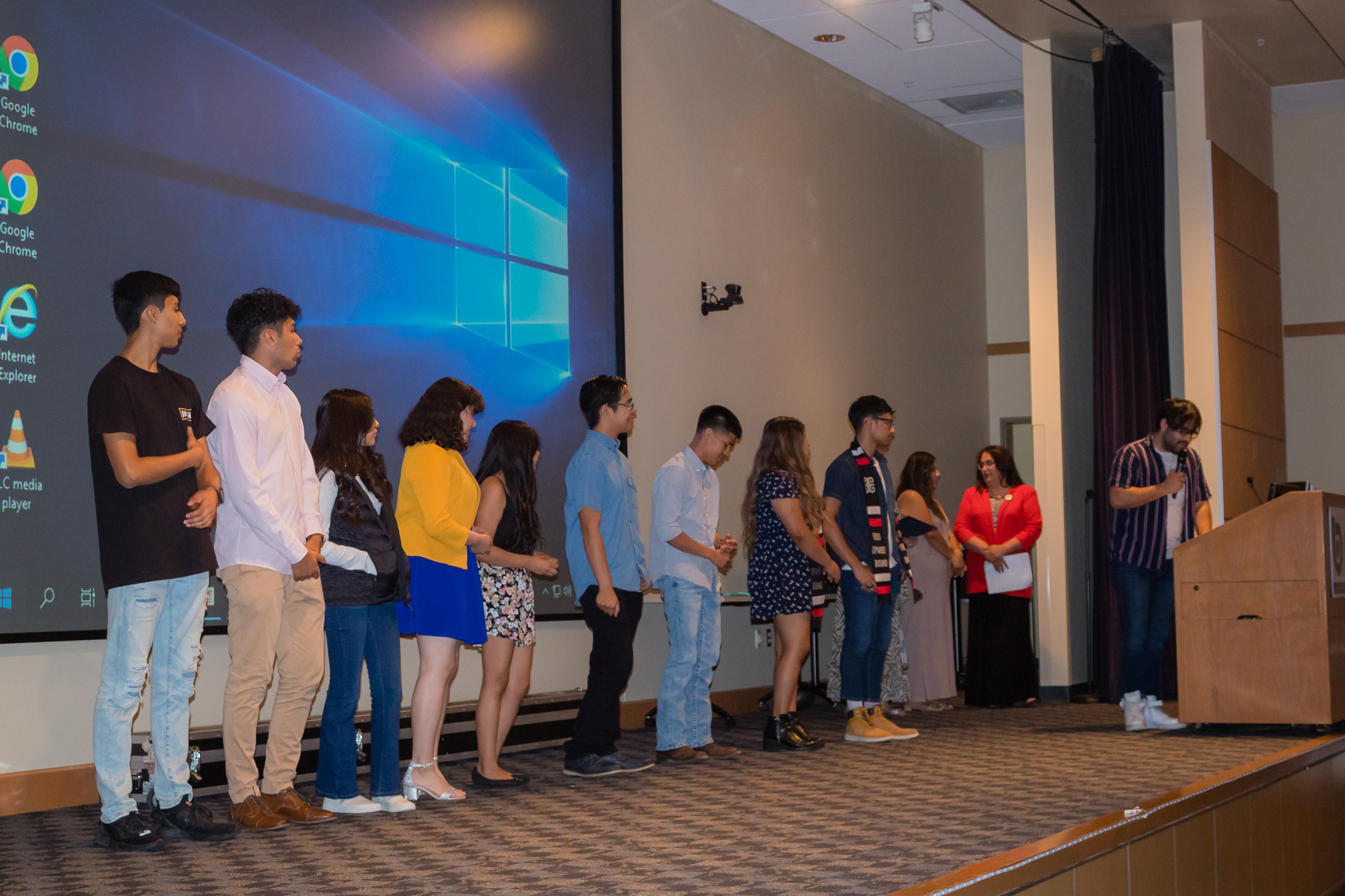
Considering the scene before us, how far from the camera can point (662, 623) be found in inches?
267

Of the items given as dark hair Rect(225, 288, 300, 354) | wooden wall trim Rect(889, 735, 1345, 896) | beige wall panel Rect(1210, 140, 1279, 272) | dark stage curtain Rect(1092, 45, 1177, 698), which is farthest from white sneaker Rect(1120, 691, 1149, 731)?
dark hair Rect(225, 288, 300, 354)

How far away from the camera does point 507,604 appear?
4402 mm

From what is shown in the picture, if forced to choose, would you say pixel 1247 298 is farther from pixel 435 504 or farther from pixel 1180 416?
pixel 435 504

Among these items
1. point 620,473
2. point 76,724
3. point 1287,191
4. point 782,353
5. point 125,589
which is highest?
point 1287,191

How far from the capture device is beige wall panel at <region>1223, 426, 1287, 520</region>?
748 cm

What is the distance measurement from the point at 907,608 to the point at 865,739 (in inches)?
59.7

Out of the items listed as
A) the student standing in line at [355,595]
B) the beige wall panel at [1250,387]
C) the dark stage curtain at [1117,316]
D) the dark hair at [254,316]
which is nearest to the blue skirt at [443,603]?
the student standing in line at [355,595]

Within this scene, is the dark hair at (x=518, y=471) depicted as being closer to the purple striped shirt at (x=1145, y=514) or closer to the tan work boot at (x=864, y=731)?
the tan work boot at (x=864, y=731)

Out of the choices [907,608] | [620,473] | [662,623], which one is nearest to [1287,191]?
[907,608]

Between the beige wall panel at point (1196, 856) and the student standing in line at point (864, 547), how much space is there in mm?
1895

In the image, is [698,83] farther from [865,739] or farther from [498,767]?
[498,767]

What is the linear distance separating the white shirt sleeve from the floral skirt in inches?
22.0

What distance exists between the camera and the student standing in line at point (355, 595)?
12.6 ft

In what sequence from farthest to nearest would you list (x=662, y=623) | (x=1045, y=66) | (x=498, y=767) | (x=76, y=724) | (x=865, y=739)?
(x=1045, y=66) → (x=662, y=623) → (x=865, y=739) → (x=498, y=767) → (x=76, y=724)
